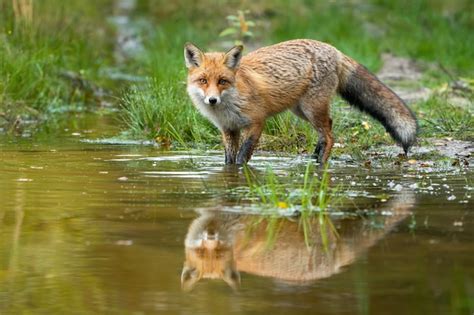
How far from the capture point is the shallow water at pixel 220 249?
14.9 ft

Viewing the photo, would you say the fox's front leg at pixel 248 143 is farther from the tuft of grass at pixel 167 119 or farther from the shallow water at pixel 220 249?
the tuft of grass at pixel 167 119

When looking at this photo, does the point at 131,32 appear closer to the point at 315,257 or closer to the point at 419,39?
the point at 419,39

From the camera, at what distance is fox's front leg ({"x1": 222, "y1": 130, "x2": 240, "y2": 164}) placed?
969 cm

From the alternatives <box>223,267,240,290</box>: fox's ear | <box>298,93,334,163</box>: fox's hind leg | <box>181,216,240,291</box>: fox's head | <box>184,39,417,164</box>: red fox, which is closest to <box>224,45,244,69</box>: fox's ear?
<box>184,39,417,164</box>: red fox

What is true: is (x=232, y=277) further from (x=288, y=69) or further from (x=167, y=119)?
(x=167, y=119)

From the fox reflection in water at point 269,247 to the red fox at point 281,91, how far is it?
3.01 meters

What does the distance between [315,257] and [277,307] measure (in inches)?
36.3

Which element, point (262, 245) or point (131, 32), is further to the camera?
point (131, 32)

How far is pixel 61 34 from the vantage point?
51.5ft

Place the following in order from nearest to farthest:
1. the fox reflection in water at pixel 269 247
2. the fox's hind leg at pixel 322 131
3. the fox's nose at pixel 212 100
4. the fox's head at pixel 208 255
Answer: the fox's head at pixel 208 255, the fox reflection in water at pixel 269 247, the fox's nose at pixel 212 100, the fox's hind leg at pixel 322 131

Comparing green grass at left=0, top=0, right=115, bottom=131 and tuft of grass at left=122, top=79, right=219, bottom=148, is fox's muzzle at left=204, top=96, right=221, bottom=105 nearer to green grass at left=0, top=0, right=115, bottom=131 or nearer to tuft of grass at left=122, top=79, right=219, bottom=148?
tuft of grass at left=122, top=79, right=219, bottom=148

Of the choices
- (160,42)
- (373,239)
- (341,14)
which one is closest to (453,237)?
(373,239)

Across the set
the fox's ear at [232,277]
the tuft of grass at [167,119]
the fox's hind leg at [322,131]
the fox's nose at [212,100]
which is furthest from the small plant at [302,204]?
the tuft of grass at [167,119]

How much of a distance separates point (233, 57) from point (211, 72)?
10.1 inches
